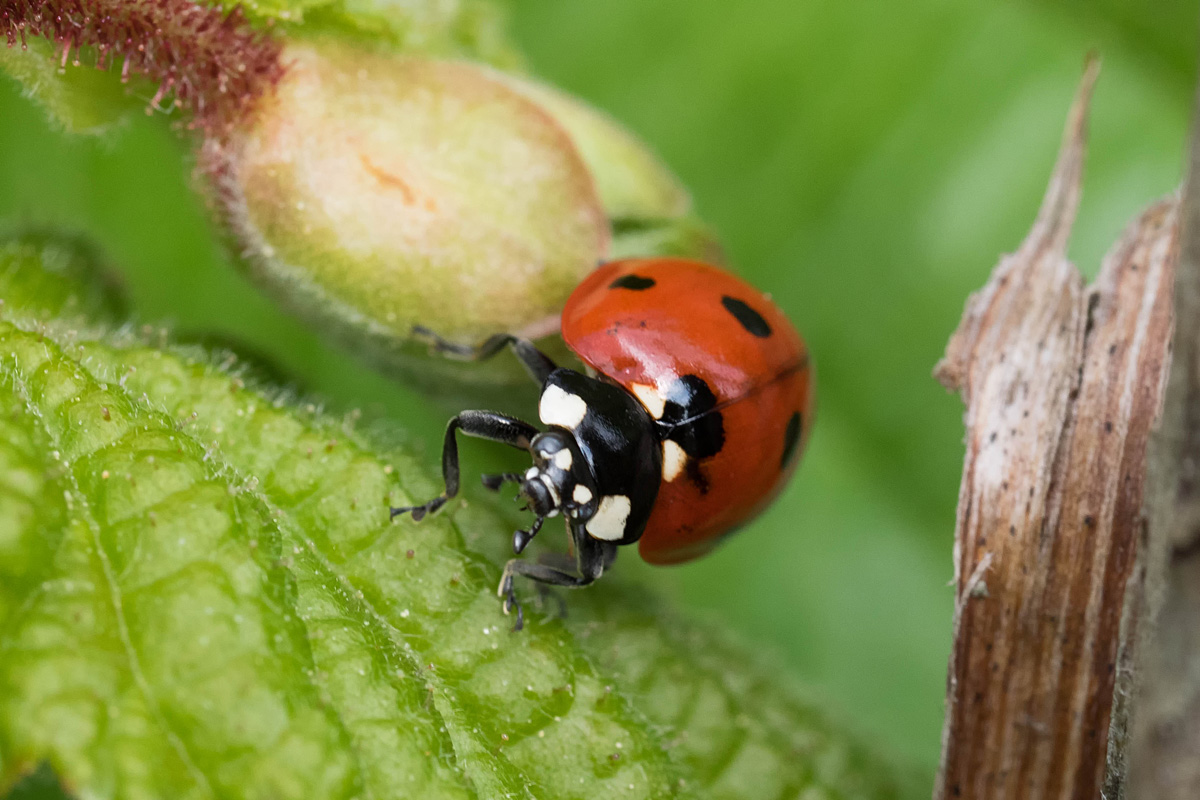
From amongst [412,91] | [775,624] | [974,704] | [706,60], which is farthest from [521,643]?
[706,60]

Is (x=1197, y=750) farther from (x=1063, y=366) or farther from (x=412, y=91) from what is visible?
(x=412, y=91)

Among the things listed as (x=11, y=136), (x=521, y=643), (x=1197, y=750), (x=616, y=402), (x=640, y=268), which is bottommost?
(x=11, y=136)

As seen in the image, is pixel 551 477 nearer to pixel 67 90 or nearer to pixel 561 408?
pixel 561 408

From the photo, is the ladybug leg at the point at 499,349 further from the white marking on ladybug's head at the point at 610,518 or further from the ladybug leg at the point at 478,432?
the white marking on ladybug's head at the point at 610,518

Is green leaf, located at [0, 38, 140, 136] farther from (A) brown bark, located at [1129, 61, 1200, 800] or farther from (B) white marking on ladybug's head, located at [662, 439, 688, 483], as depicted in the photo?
(A) brown bark, located at [1129, 61, 1200, 800]

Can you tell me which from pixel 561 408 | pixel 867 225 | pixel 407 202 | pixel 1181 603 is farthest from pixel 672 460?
pixel 867 225

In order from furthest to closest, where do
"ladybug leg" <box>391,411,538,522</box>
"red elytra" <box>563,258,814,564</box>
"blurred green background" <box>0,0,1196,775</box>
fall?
"blurred green background" <box>0,0,1196,775</box>, "red elytra" <box>563,258,814,564</box>, "ladybug leg" <box>391,411,538,522</box>

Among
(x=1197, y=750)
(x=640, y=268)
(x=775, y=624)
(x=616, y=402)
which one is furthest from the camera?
(x=775, y=624)

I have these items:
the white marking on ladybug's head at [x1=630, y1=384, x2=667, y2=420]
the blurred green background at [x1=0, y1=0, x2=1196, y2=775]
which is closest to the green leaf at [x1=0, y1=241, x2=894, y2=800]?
the white marking on ladybug's head at [x1=630, y1=384, x2=667, y2=420]
